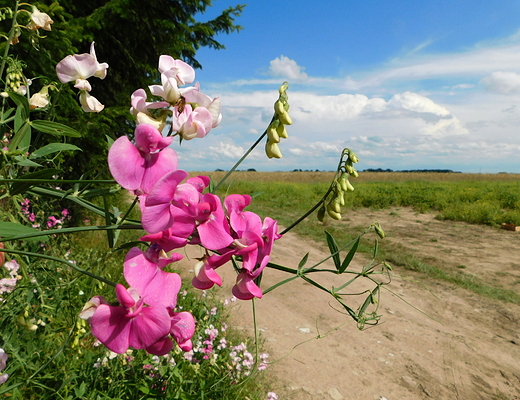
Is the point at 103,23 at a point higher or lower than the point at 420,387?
higher

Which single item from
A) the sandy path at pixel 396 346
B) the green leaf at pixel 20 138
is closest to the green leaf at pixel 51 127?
the green leaf at pixel 20 138

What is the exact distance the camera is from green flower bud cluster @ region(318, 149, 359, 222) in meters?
0.76

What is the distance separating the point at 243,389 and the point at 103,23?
3.17 metres

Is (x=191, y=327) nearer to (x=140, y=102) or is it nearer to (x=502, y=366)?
(x=140, y=102)

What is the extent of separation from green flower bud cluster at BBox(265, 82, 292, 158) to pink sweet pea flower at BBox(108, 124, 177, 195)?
0.25 metres

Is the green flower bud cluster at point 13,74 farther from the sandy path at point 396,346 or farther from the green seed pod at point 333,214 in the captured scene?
the sandy path at point 396,346

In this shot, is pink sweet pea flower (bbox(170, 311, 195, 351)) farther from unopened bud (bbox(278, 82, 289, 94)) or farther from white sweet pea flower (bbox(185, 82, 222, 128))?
unopened bud (bbox(278, 82, 289, 94))

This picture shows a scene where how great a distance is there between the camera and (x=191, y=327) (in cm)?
42

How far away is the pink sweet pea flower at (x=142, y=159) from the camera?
0.35 meters

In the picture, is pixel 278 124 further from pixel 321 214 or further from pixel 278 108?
pixel 321 214

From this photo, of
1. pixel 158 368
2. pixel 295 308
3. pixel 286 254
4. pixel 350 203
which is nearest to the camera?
pixel 158 368

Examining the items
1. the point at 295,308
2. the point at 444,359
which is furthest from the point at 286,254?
the point at 444,359

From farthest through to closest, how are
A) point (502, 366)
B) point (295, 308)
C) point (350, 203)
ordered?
1. point (350, 203)
2. point (295, 308)
3. point (502, 366)

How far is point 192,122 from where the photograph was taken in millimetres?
445
